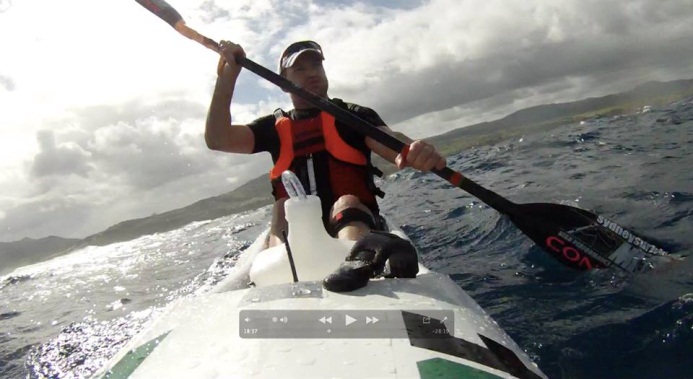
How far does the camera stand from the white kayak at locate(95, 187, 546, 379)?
77.8 inches

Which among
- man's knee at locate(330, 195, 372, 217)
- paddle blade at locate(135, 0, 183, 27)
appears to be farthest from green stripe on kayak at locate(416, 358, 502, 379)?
paddle blade at locate(135, 0, 183, 27)

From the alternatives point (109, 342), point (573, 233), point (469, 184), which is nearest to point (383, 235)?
point (469, 184)

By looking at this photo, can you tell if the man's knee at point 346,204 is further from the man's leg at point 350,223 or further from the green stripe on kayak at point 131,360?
the green stripe on kayak at point 131,360

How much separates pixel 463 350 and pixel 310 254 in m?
1.34

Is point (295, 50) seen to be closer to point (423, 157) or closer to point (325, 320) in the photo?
point (423, 157)

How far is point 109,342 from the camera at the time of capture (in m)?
6.27

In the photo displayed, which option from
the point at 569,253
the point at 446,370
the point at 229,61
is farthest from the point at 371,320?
the point at 569,253

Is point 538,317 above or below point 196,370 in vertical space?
below

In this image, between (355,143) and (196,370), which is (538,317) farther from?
(196,370)

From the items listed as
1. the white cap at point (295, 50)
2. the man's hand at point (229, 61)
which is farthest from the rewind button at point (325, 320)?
the white cap at point (295, 50)

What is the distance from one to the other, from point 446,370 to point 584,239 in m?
3.67

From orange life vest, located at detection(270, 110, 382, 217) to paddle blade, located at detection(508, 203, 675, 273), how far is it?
170 centimetres

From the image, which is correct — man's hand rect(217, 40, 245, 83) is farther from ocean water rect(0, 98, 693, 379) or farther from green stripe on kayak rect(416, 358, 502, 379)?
ocean water rect(0, 98, 693, 379)

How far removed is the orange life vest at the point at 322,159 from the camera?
511cm
